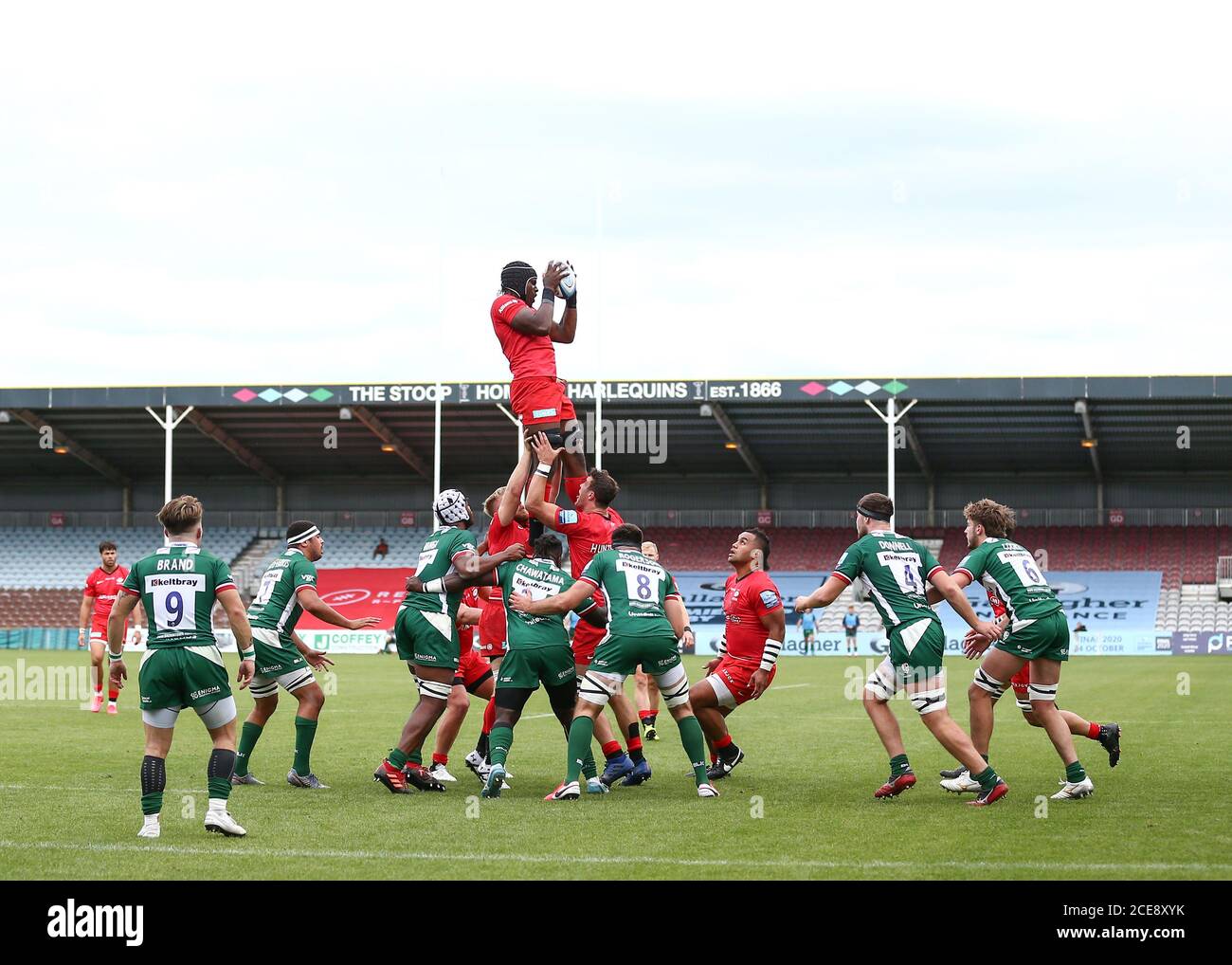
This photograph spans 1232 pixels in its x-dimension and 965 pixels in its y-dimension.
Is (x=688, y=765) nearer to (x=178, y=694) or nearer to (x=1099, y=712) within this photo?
(x=178, y=694)

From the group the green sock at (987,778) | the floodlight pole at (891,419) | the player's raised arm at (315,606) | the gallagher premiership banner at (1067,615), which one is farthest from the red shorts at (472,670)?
the floodlight pole at (891,419)

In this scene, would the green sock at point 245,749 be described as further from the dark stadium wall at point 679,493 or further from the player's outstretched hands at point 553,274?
the dark stadium wall at point 679,493

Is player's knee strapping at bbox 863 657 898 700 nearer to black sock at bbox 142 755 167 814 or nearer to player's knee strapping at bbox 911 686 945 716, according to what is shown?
player's knee strapping at bbox 911 686 945 716

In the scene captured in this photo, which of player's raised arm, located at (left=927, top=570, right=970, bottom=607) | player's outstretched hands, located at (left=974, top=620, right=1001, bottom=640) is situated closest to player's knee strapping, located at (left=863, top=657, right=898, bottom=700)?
player's raised arm, located at (left=927, top=570, right=970, bottom=607)

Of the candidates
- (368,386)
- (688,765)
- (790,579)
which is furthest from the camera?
(790,579)

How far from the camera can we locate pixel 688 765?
42.7 ft

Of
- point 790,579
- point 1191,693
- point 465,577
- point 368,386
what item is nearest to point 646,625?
point 465,577

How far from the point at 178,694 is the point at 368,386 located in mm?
39209

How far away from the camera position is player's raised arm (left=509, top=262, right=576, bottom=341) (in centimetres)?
1105

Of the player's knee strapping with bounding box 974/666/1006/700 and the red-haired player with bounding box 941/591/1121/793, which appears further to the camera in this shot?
the player's knee strapping with bounding box 974/666/1006/700

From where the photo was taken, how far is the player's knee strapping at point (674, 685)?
1103cm

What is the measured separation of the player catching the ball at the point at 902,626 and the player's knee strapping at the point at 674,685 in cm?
115

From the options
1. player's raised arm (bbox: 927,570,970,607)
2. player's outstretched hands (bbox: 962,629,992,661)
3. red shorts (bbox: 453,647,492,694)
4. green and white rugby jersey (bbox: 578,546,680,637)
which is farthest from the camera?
red shorts (bbox: 453,647,492,694)

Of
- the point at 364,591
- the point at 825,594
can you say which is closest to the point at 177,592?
the point at 825,594
